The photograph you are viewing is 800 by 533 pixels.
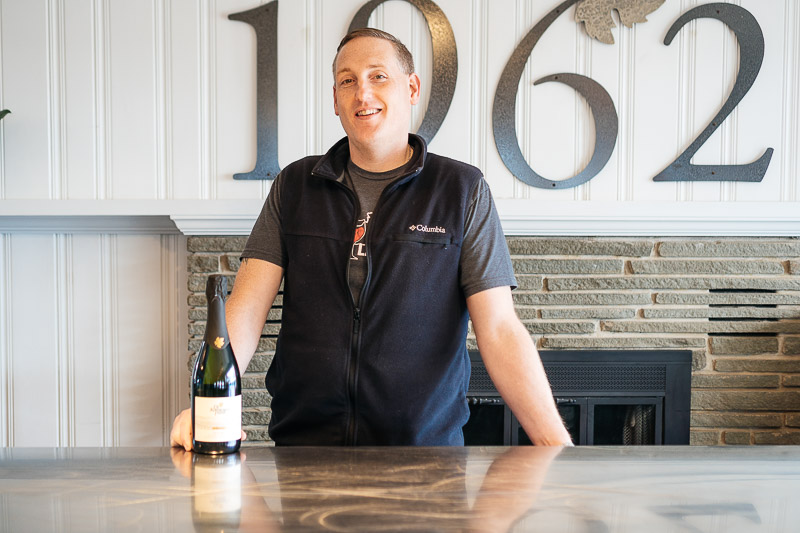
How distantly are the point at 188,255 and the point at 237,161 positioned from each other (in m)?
0.40

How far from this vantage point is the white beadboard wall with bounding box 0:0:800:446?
251cm

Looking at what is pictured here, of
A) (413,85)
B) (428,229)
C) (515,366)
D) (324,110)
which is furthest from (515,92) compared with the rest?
(515,366)

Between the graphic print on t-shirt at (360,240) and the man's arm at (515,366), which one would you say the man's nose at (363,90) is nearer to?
the graphic print on t-shirt at (360,240)

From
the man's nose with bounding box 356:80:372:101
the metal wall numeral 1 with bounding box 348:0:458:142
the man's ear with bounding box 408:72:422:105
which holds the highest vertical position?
the metal wall numeral 1 with bounding box 348:0:458:142

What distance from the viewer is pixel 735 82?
8.32ft

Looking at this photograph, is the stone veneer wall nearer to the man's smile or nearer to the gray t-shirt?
the gray t-shirt

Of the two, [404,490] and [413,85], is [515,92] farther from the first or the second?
[404,490]

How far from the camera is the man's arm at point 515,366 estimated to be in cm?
123

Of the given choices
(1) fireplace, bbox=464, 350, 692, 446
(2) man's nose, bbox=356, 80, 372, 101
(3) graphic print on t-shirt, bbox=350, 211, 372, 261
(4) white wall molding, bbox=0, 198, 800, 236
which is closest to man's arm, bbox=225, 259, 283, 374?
(3) graphic print on t-shirt, bbox=350, 211, 372, 261

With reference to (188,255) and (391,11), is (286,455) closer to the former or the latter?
(188,255)

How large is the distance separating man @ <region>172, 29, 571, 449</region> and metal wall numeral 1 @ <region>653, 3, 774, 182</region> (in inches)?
54.2

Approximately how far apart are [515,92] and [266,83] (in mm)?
920

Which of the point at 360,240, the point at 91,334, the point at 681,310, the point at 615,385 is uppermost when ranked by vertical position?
the point at 360,240

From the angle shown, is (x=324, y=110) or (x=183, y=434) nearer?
(x=183, y=434)
